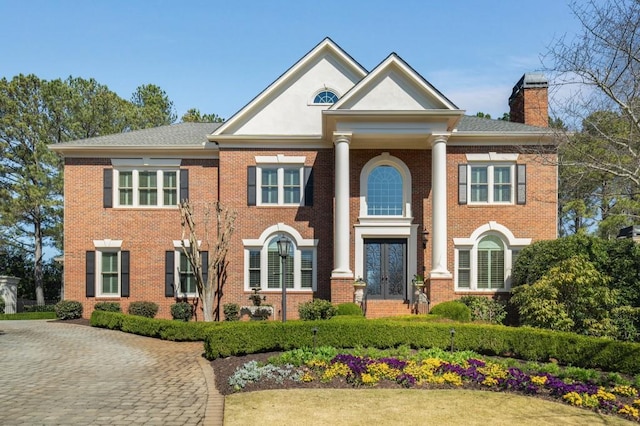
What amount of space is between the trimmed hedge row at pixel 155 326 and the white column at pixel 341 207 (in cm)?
506

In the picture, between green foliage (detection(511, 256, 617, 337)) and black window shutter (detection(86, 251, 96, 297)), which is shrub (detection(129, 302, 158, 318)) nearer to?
black window shutter (detection(86, 251, 96, 297))

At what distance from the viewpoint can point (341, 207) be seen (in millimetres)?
20359

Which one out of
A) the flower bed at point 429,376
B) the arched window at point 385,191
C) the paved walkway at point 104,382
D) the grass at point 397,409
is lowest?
the paved walkway at point 104,382

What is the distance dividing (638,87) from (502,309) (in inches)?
437

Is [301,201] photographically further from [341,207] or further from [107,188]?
[107,188]

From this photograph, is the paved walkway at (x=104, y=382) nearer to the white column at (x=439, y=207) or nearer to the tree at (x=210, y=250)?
the tree at (x=210, y=250)

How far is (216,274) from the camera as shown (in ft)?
72.0

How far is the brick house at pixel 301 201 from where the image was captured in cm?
2214

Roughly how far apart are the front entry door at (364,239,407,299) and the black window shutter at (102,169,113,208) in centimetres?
1007

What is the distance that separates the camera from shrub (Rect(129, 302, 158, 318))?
21.9m

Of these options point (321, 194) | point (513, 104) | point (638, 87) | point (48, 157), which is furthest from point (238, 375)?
point (48, 157)

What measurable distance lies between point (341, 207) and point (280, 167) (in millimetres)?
3571

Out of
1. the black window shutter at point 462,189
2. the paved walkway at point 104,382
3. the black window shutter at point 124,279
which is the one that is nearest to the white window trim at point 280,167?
the black window shutter at point 124,279

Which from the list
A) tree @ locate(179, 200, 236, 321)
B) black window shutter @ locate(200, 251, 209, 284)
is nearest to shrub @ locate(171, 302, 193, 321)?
tree @ locate(179, 200, 236, 321)
